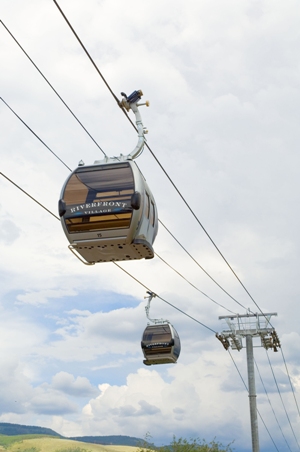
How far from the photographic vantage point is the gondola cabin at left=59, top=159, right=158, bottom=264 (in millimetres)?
11891

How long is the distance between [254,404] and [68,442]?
6090 centimetres

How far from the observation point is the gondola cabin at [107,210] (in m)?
11.9

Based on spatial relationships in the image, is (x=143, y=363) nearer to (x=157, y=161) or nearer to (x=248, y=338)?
(x=248, y=338)

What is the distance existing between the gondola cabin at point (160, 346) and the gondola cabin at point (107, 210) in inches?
657

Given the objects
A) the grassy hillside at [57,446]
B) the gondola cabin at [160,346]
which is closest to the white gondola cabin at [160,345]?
the gondola cabin at [160,346]

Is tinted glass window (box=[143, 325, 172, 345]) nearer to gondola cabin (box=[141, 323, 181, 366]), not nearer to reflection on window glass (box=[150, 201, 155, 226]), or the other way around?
gondola cabin (box=[141, 323, 181, 366])

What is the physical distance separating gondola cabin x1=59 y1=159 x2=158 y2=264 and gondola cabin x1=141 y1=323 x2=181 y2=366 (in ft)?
54.8

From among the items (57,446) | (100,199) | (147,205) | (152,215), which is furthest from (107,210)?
(57,446)

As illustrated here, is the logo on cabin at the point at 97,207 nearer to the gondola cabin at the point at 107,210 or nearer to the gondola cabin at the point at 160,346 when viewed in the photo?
the gondola cabin at the point at 107,210

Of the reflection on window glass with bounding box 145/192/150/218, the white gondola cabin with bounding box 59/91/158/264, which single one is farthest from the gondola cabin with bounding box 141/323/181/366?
the reflection on window glass with bounding box 145/192/150/218

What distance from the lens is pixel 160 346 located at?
2867 centimetres

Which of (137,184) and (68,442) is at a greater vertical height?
(68,442)

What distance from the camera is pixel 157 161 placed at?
1523 cm

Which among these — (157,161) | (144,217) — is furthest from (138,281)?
(144,217)
